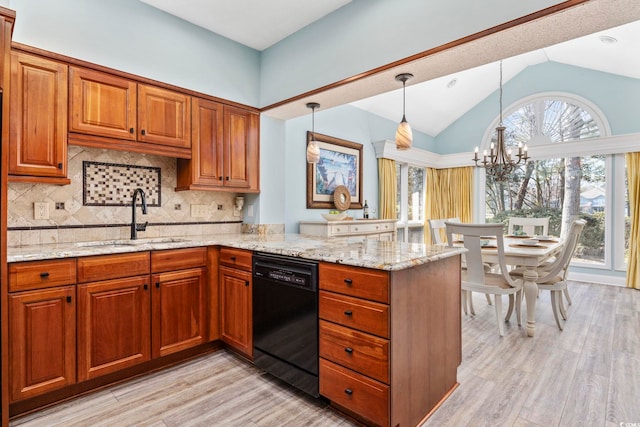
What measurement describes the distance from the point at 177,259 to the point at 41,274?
790 millimetres

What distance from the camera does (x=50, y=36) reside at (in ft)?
7.39

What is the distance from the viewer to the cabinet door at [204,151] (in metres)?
2.97

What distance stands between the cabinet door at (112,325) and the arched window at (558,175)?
593 centimetres

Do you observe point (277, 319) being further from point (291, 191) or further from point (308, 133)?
point (308, 133)

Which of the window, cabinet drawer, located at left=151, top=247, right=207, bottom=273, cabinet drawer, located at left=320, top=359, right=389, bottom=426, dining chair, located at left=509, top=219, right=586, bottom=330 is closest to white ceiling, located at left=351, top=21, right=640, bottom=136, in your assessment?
the window

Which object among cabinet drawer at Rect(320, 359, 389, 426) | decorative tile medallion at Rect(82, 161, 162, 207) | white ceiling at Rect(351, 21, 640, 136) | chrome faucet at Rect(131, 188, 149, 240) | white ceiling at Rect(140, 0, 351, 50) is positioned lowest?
cabinet drawer at Rect(320, 359, 389, 426)

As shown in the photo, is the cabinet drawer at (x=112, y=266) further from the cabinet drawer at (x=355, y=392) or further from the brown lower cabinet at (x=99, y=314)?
the cabinet drawer at (x=355, y=392)

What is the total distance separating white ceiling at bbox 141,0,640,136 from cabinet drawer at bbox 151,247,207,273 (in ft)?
5.64

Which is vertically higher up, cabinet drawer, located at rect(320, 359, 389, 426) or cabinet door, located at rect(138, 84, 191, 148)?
cabinet door, located at rect(138, 84, 191, 148)

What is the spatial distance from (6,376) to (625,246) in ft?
23.7

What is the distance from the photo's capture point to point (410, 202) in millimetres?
6535

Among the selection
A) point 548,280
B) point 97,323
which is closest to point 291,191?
point 97,323

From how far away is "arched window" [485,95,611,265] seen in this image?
5328mm

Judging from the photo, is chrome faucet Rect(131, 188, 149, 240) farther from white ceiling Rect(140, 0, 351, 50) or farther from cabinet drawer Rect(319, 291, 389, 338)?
cabinet drawer Rect(319, 291, 389, 338)
